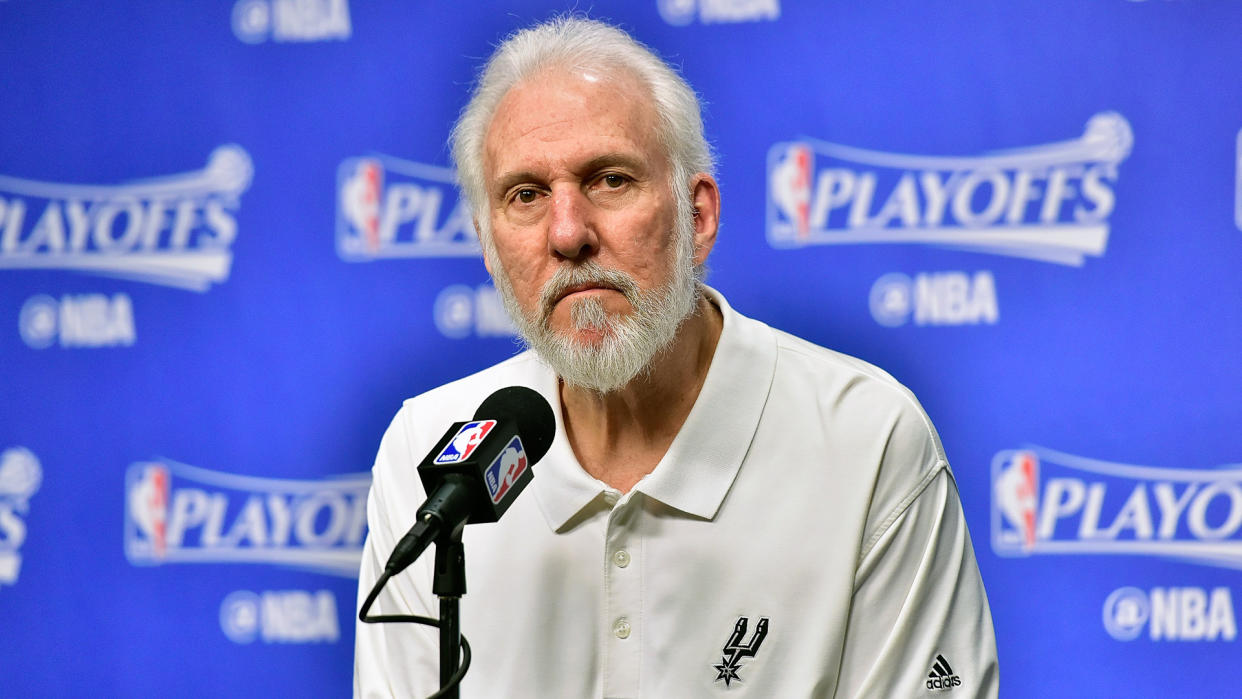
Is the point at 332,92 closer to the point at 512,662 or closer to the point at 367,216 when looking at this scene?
the point at 367,216

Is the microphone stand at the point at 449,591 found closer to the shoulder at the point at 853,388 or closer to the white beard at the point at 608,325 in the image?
the white beard at the point at 608,325

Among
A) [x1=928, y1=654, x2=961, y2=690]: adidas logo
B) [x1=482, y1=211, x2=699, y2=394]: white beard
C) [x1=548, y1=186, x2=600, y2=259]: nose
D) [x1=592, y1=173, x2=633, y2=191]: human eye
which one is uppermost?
[x1=592, y1=173, x2=633, y2=191]: human eye

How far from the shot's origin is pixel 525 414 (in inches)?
54.4

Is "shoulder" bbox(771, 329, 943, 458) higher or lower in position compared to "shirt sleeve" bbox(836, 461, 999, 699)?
higher

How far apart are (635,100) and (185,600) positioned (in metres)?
1.72

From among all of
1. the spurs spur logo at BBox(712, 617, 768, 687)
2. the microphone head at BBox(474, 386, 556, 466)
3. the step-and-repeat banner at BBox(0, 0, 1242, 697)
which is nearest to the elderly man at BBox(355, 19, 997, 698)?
the spurs spur logo at BBox(712, 617, 768, 687)

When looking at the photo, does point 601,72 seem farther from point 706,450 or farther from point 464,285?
point 464,285

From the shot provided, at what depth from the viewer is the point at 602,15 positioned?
2.62 meters

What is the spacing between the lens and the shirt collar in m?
1.86

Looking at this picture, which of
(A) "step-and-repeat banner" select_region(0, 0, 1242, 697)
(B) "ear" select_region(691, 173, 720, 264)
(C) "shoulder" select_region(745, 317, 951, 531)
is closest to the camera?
(C) "shoulder" select_region(745, 317, 951, 531)

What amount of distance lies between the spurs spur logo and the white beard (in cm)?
42

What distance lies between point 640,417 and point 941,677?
611mm

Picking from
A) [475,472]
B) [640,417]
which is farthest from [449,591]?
[640,417]

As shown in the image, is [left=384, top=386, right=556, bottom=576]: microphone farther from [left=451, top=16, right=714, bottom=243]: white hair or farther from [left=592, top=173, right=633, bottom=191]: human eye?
[left=451, top=16, right=714, bottom=243]: white hair
